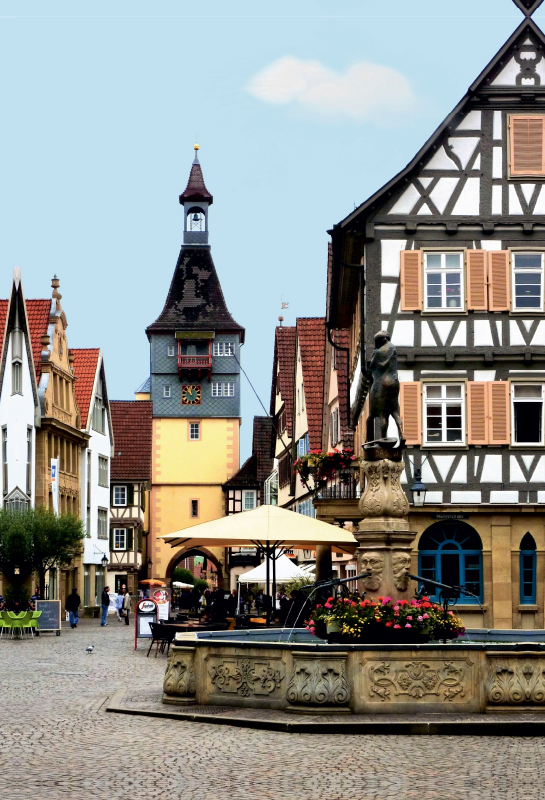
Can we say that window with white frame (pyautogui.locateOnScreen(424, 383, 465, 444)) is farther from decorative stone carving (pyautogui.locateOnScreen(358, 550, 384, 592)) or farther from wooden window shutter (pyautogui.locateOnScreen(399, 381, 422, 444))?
decorative stone carving (pyautogui.locateOnScreen(358, 550, 384, 592))

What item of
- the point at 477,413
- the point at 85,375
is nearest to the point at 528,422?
the point at 477,413

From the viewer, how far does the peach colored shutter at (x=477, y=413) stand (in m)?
28.9

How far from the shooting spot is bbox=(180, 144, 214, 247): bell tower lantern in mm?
87812

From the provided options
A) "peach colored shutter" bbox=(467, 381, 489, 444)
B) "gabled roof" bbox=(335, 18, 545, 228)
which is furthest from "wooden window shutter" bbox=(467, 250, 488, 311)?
"gabled roof" bbox=(335, 18, 545, 228)

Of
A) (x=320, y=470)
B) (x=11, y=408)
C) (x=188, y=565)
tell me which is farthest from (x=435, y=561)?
(x=188, y=565)

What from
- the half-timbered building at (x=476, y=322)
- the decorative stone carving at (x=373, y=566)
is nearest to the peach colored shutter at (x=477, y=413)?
the half-timbered building at (x=476, y=322)

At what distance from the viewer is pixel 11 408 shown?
171 feet

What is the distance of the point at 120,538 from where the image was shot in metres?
74.9

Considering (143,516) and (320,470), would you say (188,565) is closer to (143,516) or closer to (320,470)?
(143,516)

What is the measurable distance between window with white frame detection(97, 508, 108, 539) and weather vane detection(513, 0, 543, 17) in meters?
40.4

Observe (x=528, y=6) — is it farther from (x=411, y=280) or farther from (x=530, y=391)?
(x=530, y=391)

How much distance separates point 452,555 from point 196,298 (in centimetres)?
5891

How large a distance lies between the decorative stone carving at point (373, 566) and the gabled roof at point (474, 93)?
43.5ft

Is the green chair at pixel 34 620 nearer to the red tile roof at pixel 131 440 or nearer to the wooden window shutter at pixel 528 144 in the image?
the wooden window shutter at pixel 528 144
